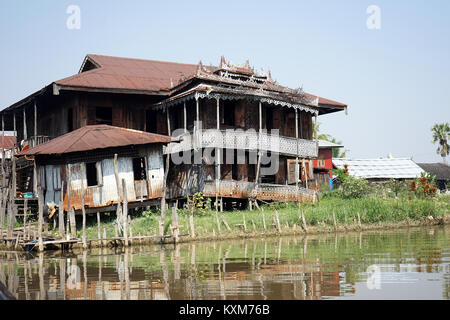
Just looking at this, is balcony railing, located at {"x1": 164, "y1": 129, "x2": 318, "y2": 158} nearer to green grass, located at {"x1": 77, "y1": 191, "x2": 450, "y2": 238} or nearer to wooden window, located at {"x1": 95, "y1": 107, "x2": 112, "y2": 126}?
green grass, located at {"x1": 77, "y1": 191, "x2": 450, "y2": 238}

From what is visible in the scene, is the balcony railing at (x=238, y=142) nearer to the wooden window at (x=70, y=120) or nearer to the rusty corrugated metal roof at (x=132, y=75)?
the rusty corrugated metal roof at (x=132, y=75)

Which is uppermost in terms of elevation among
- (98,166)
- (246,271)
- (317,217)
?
(98,166)

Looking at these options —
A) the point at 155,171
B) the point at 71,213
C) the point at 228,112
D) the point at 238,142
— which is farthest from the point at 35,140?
the point at 238,142

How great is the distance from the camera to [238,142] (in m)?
27.5

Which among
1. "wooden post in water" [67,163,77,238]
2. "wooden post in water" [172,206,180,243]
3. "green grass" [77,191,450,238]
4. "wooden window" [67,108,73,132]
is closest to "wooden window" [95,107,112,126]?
"wooden window" [67,108,73,132]

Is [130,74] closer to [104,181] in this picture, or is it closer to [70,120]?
[70,120]

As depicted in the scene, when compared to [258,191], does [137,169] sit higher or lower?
higher

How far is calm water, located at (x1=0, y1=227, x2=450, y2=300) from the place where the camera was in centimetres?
1229

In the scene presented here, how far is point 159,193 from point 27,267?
946 cm

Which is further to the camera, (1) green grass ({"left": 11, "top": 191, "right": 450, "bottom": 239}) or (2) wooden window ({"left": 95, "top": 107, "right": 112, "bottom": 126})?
(2) wooden window ({"left": 95, "top": 107, "right": 112, "bottom": 126})

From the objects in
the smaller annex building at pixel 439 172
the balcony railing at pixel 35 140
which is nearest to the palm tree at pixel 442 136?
the smaller annex building at pixel 439 172

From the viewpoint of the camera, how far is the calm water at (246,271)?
12.3 meters

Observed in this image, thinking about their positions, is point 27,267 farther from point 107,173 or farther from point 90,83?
point 90,83

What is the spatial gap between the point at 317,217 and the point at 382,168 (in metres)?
20.8
